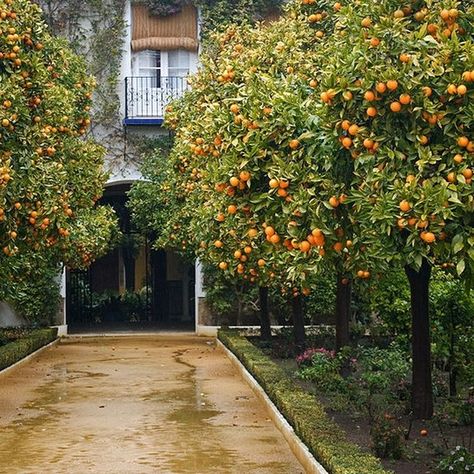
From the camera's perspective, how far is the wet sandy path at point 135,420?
10.7m

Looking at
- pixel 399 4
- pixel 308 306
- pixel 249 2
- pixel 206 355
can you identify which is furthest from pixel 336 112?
pixel 249 2

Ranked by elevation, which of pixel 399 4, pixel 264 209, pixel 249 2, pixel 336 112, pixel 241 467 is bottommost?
pixel 241 467

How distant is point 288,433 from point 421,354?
1.72m

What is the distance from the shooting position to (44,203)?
1353 cm

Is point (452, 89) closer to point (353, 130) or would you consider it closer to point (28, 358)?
point (353, 130)

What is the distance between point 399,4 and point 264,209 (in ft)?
7.13

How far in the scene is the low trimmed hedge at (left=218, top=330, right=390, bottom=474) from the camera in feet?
29.1

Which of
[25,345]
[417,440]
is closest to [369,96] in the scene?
[417,440]

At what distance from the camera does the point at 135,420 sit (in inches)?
533

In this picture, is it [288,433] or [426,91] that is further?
[288,433]

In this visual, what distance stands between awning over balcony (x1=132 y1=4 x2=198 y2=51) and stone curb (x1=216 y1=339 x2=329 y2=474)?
14130 mm

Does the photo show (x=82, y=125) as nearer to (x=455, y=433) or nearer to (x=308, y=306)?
(x=308, y=306)

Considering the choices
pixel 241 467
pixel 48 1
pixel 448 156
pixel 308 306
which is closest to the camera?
pixel 448 156

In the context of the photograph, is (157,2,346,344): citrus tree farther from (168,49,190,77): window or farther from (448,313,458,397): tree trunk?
(168,49,190,77): window
